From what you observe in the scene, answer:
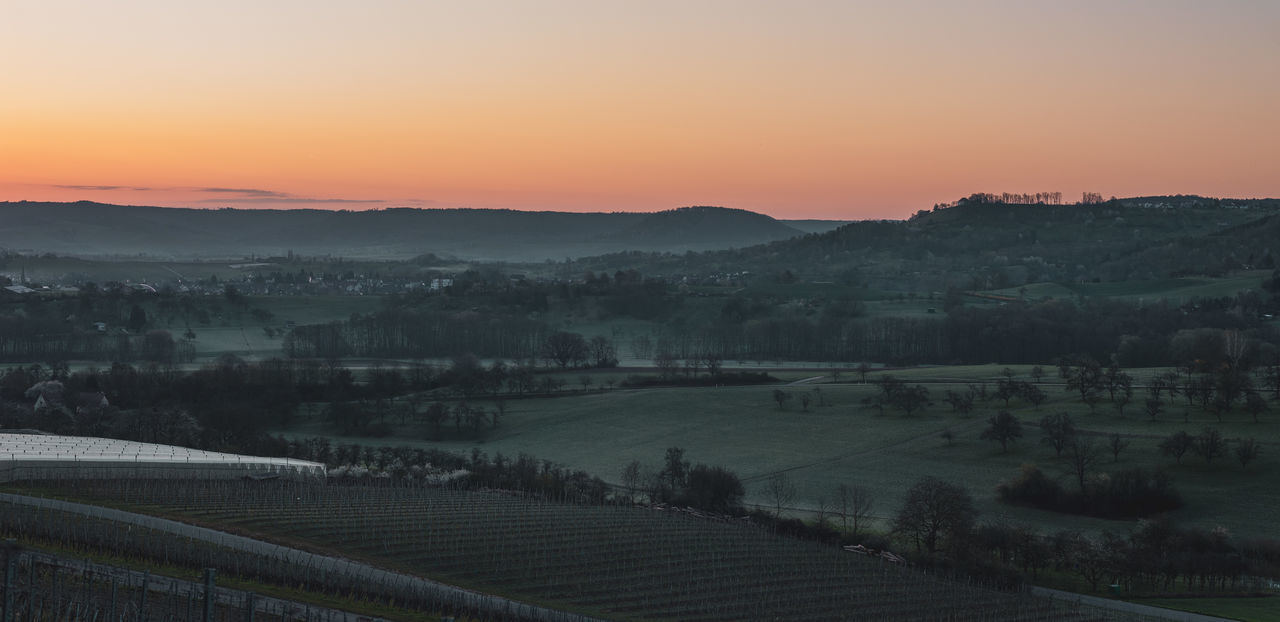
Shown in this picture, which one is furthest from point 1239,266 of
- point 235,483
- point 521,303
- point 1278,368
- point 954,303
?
point 235,483

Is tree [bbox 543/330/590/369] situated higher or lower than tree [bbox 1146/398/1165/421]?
lower

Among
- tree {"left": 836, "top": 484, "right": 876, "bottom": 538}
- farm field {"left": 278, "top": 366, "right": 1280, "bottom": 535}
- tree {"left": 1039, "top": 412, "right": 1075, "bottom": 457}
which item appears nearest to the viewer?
tree {"left": 836, "top": 484, "right": 876, "bottom": 538}

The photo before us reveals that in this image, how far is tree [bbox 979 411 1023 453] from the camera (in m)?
69.4

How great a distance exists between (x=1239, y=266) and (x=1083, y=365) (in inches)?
4613

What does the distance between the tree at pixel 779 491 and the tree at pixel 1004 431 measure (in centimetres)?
1172

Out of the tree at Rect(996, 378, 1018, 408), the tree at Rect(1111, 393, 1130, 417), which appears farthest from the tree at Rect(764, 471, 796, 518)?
the tree at Rect(1111, 393, 1130, 417)

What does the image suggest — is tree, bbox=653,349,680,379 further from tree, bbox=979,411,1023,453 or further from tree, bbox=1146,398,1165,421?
tree, bbox=1146,398,1165,421

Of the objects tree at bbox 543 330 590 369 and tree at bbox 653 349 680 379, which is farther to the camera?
tree at bbox 543 330 590 369

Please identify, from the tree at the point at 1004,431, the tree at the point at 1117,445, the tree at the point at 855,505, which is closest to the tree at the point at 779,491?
the tree at the point at 855,505

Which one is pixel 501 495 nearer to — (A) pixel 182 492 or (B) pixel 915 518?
(A) pixel 182 492

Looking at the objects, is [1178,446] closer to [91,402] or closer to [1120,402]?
[1120,402]

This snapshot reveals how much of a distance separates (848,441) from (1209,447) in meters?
19.6

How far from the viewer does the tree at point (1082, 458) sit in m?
61.3

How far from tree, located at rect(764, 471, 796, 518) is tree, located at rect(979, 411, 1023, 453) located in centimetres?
1172
